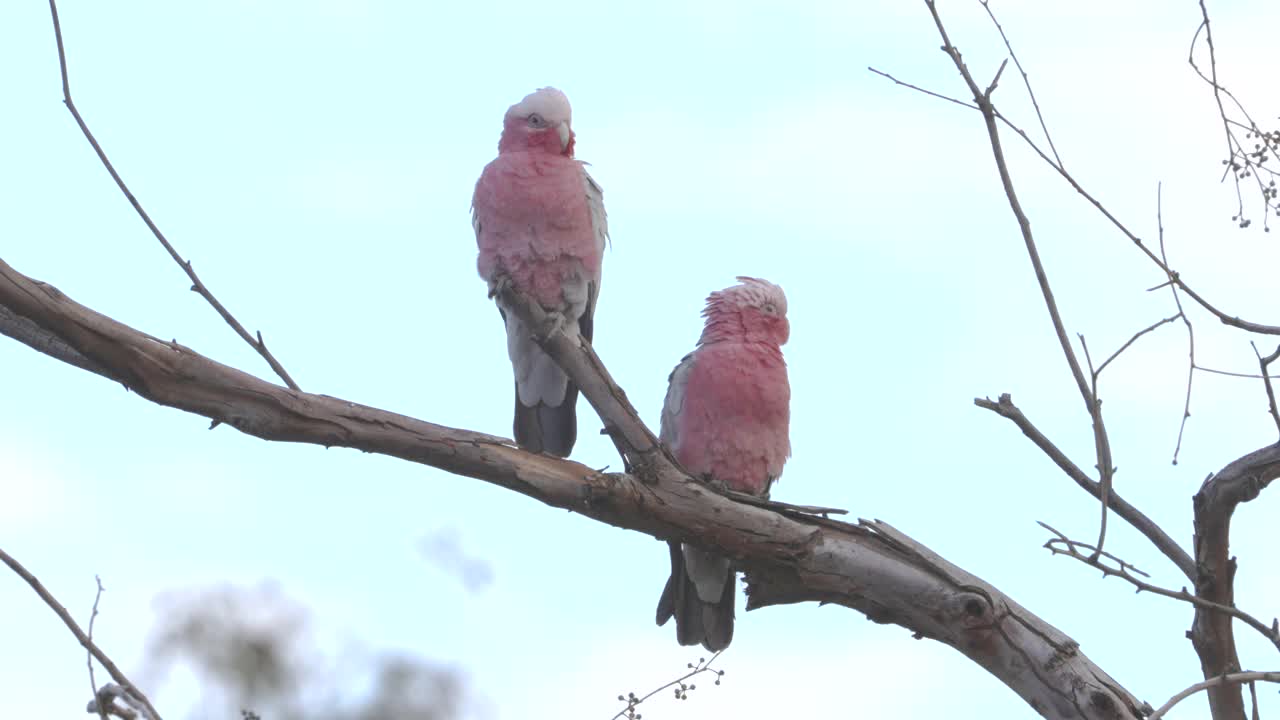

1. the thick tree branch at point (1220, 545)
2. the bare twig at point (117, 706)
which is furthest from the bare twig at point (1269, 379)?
the bare twig at point (117, 706)

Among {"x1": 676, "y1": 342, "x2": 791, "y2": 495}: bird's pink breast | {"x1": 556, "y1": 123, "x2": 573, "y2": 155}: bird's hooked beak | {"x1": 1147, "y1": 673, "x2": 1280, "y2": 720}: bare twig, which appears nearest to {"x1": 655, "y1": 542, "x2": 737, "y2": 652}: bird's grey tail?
{"x1": 676, "y1": 342, "x2": 791, "y2": 495}: bird's pink breast

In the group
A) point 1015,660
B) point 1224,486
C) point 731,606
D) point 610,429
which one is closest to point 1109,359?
point 1224,486

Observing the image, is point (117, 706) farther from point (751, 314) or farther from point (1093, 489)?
point (751, 314)

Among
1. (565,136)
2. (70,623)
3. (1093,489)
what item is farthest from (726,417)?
(70,623)

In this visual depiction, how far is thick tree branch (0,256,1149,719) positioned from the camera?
3145 millimetres

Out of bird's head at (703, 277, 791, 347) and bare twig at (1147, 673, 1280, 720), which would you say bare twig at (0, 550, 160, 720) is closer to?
bare twig at (1147, 673, 1280, 720)

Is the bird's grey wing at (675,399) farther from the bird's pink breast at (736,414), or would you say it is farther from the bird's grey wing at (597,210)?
the bird's grey wing at (597,210)

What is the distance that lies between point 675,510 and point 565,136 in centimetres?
213

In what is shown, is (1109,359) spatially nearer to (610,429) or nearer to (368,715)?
(610,429)

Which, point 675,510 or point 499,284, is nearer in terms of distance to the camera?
point 675,510

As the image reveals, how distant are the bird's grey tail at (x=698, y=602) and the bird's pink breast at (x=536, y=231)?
111 centimetres

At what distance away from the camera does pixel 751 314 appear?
532 centimetres

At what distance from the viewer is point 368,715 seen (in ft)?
19.6

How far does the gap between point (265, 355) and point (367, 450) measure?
1.21 ft
